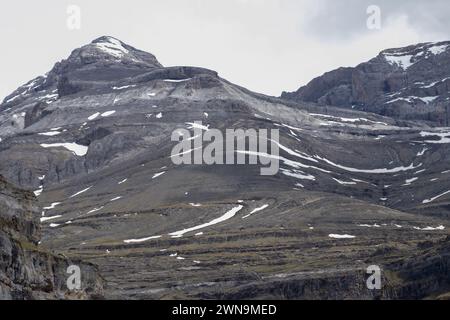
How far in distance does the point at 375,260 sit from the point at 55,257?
8888 cm

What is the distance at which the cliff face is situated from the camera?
86.1 meters

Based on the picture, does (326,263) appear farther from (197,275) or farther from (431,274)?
(431,274)

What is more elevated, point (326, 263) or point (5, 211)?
point (5, 211)

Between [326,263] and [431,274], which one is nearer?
[431,274]

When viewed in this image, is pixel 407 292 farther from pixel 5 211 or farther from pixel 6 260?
pixel 6 260

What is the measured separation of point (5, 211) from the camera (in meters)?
99.9

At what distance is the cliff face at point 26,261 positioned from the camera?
3391 inches

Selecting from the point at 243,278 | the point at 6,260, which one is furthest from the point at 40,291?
the point at 243,278

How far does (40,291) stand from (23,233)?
31.3 ft

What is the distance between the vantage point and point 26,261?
91.3 m
